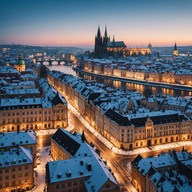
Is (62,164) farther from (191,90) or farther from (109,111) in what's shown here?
(191,90)

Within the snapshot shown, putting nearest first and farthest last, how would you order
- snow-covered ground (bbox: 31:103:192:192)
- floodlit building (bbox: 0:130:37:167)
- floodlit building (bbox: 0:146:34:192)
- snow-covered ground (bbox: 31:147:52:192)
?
1. floodlit building (bbox: 0:146:34:192)
2. snow-covered ground (bbox: 31:147:52:192)
3. snow-covered ground (bbox: 31:103:192:192)
4. floodlit building (bbox: 0:130:37:167)

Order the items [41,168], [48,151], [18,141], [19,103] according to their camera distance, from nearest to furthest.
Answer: [41,168], [18,141], [48,151], [19,103]

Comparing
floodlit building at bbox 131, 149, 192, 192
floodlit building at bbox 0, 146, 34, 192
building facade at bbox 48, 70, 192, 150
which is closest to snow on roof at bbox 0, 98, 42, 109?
building facade at bbox 48, 70, 192, 150

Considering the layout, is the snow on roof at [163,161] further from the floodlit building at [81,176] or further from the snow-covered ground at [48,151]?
the floodlit building at [81,176]

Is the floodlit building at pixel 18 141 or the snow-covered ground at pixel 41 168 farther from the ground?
the floodlit building at pixel 18 141

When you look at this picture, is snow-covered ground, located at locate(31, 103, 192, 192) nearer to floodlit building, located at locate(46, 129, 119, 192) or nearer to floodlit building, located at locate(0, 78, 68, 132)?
floodlit building, located at locate(0, 78, 68, 132)

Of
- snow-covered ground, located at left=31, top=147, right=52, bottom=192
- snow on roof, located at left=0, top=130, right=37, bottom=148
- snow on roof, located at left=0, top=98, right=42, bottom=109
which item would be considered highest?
snow on roof, located at left=0, top=98, right=42, bottom=109

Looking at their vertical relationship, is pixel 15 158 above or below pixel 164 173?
above

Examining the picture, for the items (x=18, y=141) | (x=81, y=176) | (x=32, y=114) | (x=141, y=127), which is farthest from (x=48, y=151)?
(x=81, y=176)

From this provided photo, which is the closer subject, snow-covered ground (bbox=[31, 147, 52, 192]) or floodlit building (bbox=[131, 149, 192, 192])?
floodlit building (bbox=[131, 149, 192, 192])

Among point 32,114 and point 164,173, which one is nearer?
point 164,173

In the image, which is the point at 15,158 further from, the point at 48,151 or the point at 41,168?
the point at 48,151

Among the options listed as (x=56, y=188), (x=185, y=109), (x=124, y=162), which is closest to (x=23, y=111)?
(x=124, y=162)

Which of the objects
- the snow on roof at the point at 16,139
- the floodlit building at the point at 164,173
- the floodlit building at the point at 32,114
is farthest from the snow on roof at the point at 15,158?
the floodlit building at the point at 32,114
